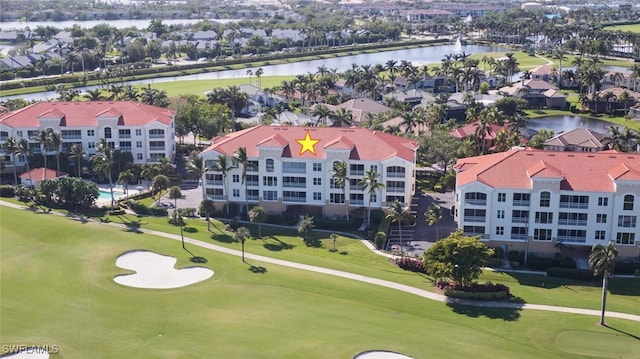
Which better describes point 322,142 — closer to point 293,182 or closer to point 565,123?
point 293,182

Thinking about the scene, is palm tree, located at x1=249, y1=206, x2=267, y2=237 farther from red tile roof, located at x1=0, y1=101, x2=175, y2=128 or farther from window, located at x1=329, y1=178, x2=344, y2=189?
red tile roof, located at x1=0, y1=101, x2=175, y2=128

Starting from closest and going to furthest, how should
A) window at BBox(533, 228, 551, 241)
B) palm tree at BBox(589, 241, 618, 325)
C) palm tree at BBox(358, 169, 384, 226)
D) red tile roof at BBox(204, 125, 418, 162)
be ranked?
palm tree at BBox(589, 241, 618, 325) → window at BBox(533, 228, 551, 241) → palm tree at BBox(358, 169, 384, 226) → red tile roof at BBox(204, 125, 418, 162)

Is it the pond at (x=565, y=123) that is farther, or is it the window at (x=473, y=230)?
the pond at (x=565, y=123)

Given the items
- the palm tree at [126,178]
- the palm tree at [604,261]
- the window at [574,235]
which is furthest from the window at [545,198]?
the palm tree at [126,178]

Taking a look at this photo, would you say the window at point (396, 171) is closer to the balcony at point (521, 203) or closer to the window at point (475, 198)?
the window at point (475, 198)

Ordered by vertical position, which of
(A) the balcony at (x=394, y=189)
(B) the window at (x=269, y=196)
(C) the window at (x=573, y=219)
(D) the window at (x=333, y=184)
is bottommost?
(B) the window at (x=269, y=196)

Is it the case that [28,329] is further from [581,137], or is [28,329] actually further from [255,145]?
[581,137]

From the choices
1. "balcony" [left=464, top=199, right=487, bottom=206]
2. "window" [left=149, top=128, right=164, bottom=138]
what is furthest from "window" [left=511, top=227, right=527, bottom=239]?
"window" [left=149, top=128, right=164, bottom=138]
